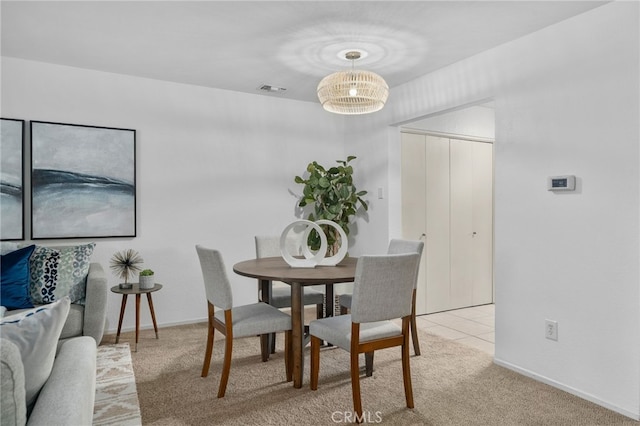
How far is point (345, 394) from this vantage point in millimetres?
2646

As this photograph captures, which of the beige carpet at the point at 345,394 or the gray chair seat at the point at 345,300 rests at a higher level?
the gray chair seat at the point at 345,300

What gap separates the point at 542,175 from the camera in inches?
115

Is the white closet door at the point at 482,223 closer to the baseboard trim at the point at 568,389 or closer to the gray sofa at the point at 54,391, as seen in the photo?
the baseboard trim at the point at 568,389

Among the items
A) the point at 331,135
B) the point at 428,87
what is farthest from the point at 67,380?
the point at 331,135

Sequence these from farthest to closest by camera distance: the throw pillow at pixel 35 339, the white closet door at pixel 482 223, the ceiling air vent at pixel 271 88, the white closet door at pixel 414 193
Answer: the white closet door at pixel 482 223 → the white closet door at pixel 414 193 → the ceiling air vent at pixel 271 88 → the throw pillow at pixel 35 339

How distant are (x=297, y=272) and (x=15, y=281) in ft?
6.32

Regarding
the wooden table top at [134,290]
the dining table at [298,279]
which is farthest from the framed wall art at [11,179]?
the dining table at [298,279]

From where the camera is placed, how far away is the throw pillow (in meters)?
1.11

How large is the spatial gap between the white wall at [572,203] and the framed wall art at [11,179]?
379 cm

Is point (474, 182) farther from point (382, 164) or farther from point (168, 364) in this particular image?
point (168, 364)

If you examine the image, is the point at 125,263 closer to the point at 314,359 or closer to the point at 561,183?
the point at 314,359

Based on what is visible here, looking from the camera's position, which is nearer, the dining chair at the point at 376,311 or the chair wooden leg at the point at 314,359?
the dining chair at the point at 376,311

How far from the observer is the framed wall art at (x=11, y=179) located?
3496 millimetres

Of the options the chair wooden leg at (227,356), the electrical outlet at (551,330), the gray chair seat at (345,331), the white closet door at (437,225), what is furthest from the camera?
the white closet door at (437,225)
